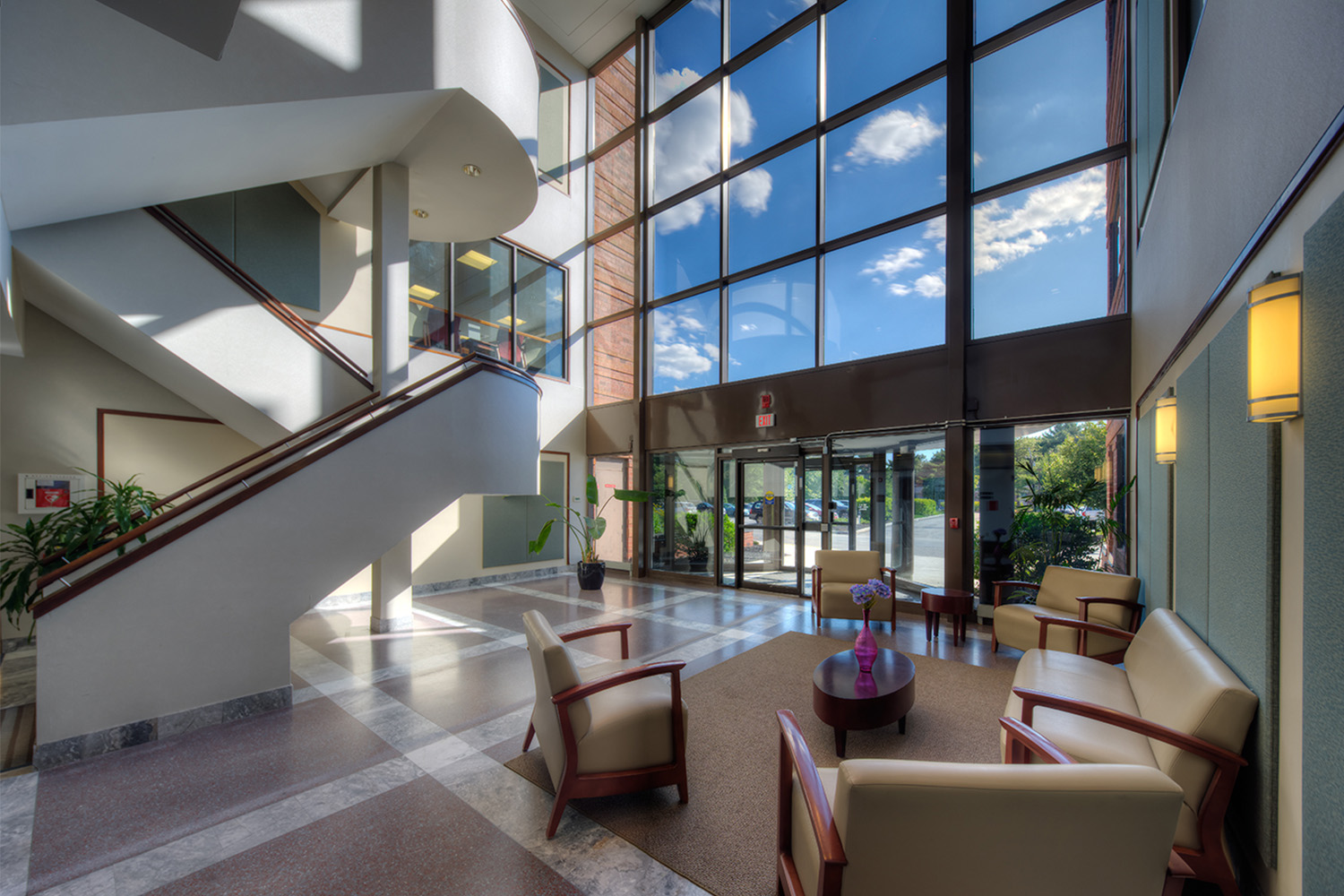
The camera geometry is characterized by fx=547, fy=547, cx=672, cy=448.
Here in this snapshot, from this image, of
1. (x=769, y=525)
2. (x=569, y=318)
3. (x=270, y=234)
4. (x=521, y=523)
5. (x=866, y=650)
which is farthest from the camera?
(x=569, y=318)

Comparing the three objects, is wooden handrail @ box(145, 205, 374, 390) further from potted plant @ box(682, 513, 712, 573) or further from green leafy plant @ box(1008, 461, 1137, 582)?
green leafy plant @ box(1008, 461, 1137, 582)

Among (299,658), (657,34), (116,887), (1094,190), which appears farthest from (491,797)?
(657,34)

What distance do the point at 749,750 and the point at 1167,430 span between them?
3259mm

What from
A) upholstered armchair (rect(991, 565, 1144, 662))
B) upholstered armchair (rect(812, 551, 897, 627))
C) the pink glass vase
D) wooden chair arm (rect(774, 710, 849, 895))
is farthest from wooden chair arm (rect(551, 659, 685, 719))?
upholstered armchair (rect(812, 551, 897, 627))

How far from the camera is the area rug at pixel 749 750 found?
91.6 inches

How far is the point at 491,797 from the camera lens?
273cm

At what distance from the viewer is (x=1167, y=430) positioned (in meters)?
3.43

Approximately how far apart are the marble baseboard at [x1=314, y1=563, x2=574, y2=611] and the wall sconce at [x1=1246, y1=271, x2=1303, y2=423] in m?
6.98

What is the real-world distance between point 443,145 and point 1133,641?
263 inches

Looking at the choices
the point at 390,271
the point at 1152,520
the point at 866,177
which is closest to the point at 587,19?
the point at 866,177

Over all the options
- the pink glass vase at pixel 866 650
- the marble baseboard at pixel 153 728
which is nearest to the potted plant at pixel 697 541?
the pink glass vase at pixel 866 650

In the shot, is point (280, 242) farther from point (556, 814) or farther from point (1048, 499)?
Answer: point (1048, 499)

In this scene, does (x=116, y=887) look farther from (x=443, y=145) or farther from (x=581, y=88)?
(x=581, y=88)

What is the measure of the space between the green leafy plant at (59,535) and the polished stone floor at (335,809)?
5.57 feet
